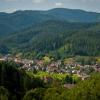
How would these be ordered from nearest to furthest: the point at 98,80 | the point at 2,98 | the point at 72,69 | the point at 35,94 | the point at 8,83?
1. the point at 2,98
2. the point at 35,94
3. the point at 98,80
4. the point at 8,83
5. the point at 72,69

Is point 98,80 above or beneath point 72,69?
above

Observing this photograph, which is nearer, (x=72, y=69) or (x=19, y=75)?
(x=19, y=75)

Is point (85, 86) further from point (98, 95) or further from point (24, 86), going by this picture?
point (24, 86)

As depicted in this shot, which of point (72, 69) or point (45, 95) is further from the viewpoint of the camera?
point (72, 69)

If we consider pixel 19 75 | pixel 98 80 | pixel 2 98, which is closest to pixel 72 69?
pixel 19 75

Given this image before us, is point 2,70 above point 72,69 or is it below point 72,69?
above

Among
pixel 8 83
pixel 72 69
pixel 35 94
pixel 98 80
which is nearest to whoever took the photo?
pixel 35 94

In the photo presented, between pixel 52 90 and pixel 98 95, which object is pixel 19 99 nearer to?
pixel 52 90

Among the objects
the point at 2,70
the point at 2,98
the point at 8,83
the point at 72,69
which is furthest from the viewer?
the point at 72,69

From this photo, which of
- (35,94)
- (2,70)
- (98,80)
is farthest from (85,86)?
(2,70)
